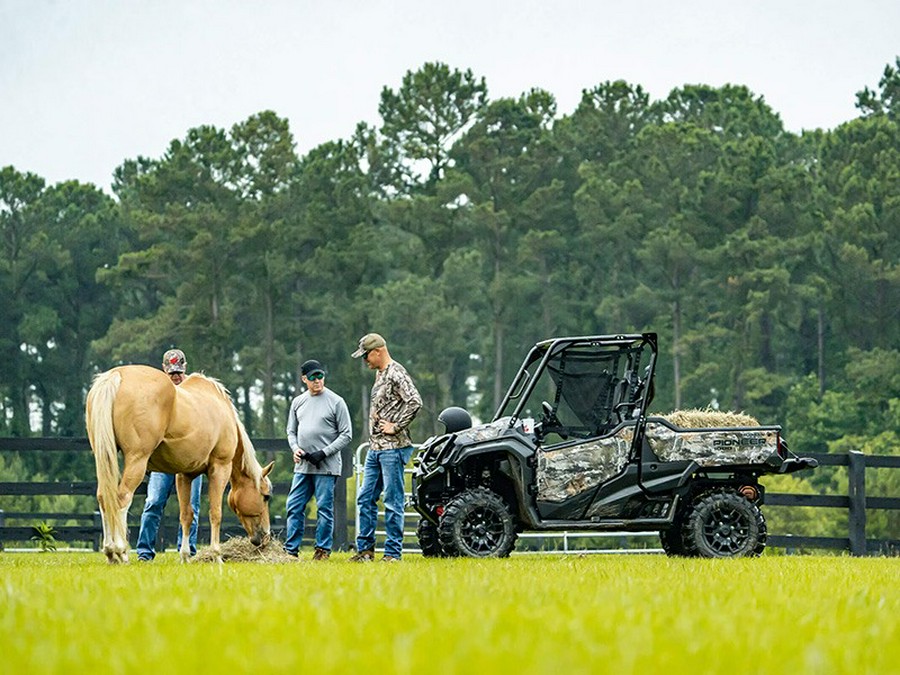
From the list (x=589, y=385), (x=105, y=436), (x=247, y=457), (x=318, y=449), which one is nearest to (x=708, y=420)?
(x=589, y=385)

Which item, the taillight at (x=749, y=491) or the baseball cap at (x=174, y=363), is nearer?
the taillight at (x=749, y=491)

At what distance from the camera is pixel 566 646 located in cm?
455

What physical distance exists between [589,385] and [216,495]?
136 inches

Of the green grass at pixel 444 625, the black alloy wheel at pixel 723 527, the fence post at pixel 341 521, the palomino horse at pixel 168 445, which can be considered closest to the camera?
the green grass at pixel 444 625

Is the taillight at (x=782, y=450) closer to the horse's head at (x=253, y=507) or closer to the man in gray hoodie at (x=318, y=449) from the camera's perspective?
the man in gray hoodie at (x=318, y=449)

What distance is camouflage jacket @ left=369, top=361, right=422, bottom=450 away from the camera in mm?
12969

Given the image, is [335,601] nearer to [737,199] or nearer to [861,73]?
[737,199]

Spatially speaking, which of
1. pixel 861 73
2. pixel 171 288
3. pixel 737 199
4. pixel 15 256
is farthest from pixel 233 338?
pixel 861 73

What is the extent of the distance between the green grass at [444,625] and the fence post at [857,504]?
9.74 metres

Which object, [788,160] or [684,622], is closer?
[684,622]

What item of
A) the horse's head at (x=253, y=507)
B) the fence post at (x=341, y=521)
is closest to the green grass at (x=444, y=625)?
the horse's head at (x=253, y=507)

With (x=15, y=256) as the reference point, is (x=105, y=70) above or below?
above

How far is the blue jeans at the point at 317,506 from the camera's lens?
13930 mm

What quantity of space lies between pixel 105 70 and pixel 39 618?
208 feet
